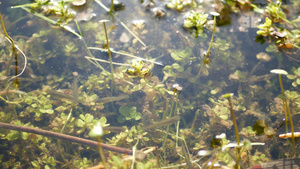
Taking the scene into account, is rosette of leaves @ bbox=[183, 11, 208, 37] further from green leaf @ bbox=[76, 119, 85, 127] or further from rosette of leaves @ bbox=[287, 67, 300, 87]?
green leaf @ bbox=[76, 119, 85, 127]

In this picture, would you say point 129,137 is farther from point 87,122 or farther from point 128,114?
point 87,122

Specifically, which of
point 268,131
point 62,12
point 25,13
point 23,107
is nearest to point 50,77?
point 23,107

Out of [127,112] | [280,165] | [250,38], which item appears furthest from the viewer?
[250,38]

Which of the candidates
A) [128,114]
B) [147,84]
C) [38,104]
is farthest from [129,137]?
[38,104]

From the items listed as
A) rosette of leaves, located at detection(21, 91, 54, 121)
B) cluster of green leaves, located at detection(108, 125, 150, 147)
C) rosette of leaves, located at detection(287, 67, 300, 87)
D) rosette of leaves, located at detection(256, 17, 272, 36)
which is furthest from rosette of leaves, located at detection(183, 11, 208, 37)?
rosette of leaves, located at detection(21, 91, 54, 121)

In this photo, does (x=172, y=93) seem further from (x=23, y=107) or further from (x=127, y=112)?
(x=23, y=107)

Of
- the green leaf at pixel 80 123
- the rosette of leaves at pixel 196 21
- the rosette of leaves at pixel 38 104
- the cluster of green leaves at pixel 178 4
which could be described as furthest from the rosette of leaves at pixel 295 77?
the rosette of leaves at pixel 38 104
